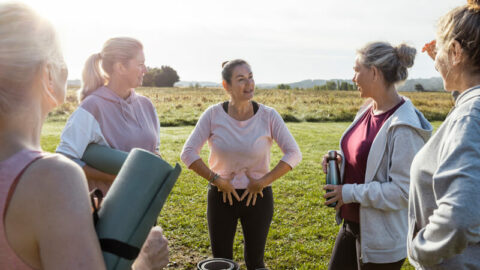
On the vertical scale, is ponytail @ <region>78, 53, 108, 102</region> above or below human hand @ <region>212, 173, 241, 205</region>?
above

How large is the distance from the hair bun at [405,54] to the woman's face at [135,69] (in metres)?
2.09

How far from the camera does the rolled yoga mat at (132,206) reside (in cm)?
110

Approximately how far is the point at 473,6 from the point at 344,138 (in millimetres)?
1660

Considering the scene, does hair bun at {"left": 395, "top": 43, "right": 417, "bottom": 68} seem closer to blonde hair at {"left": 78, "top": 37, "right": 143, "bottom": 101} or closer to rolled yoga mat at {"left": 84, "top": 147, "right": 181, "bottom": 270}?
blonde hair at {"left": 78, "top": 37, "right": 143, "bottom": 101}

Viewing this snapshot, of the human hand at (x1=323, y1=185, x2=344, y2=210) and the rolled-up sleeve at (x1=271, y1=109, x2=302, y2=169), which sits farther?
the rolled-up sleeve at (x1=271, y1=109, x2=302, y2=169)

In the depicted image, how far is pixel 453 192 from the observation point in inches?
54.8

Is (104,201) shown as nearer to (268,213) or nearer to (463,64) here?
(463,64)

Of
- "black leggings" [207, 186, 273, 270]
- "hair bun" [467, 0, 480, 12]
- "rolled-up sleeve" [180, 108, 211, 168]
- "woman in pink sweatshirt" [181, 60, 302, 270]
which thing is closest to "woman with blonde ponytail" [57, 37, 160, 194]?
"rolled-up sleeve" [180, 108, 211, 168]

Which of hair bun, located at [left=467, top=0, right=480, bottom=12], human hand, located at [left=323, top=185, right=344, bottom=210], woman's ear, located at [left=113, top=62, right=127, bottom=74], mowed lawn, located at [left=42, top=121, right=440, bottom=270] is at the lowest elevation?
mowed lawn, located at [left=42, top=121, right=440, bottom=270]

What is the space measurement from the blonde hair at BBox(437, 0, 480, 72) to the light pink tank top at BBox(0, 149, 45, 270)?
168cm

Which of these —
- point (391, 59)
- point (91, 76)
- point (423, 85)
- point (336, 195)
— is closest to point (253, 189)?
point (336, 195)

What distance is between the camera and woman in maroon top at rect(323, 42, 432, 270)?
8.40 ft

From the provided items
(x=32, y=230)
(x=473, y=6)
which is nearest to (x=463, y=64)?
(x=473, y=6)

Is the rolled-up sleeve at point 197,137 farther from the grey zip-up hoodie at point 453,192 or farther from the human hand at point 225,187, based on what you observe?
the grey zip-up hoodie at point 453,192
